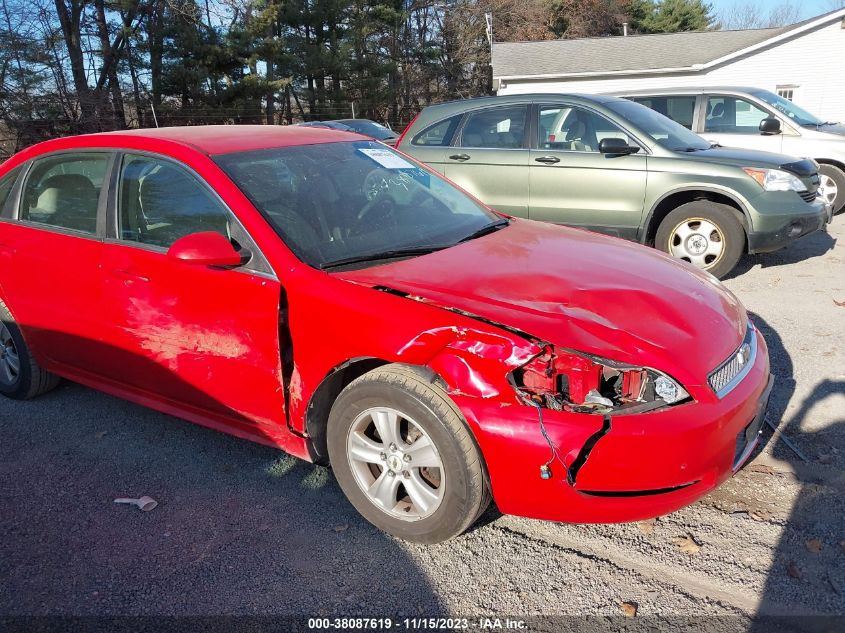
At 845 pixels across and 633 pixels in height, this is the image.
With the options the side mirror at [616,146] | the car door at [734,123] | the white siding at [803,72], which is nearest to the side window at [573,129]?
the side mirror at [616,146]

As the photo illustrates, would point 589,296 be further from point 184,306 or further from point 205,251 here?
point 184,306

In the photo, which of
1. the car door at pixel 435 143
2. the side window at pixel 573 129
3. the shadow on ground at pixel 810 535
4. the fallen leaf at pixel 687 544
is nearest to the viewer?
the shadow on ground at pixel 810 535

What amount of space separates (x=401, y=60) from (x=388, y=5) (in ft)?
9.82

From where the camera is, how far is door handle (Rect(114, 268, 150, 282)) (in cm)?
337

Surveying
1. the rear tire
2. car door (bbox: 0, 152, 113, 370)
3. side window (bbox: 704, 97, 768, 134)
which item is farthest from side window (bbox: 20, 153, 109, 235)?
side window (bbox: 704, 97, 768, 134)

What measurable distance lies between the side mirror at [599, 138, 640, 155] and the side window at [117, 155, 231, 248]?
4.39 m

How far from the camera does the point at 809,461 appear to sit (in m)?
3.29

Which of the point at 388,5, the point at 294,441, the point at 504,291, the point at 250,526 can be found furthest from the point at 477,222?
the point at 388,5

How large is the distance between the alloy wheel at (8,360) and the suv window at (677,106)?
306 inches

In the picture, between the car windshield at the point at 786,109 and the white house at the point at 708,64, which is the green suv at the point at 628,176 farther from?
the white house at the point at 708,64

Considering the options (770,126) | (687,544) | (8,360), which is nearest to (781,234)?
(770,126)

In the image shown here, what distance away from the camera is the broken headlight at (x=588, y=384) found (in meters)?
2.45

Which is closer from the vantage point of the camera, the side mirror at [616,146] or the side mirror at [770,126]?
the side mirror at [616,146]

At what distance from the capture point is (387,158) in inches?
158
